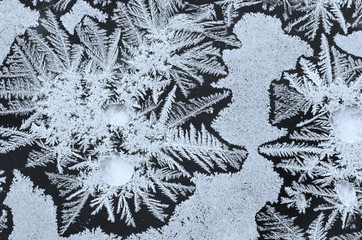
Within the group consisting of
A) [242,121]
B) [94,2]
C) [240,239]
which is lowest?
[240,239]

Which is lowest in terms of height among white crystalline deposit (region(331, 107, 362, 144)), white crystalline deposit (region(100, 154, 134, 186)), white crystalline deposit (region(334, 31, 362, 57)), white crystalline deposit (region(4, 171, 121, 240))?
white crystalline deposit (region(4, 171, 121, 240))

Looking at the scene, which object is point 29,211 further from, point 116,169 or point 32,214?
point 116,169

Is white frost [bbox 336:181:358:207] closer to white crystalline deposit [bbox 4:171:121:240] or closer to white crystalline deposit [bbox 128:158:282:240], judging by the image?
white crystalline deposit [bbox 128:158:282:240]

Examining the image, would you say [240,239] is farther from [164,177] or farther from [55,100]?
[55,100]

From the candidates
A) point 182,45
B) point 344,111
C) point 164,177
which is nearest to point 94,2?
point 182,45

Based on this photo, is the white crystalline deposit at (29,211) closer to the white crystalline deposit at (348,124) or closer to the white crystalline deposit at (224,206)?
the white crystalline deposit at (224,206)

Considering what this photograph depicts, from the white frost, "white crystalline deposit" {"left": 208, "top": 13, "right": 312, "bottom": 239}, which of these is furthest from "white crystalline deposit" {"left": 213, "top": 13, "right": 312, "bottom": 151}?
the white frost

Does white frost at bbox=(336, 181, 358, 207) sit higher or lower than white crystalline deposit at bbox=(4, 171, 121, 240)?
higher
